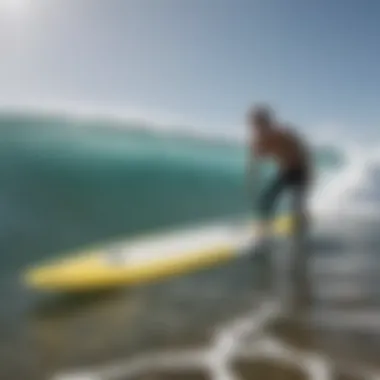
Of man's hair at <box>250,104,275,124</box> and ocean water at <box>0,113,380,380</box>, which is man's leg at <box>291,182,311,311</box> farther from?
man's hair at <box>250,104,275,124</box>

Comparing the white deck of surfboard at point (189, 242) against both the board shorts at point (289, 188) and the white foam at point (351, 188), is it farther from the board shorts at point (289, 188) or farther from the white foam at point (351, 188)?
the white foam at point (351, 188)

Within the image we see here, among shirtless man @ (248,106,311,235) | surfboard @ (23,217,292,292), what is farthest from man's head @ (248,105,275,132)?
surfboard @ (23,217,292,292)

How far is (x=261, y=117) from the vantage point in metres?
1.84

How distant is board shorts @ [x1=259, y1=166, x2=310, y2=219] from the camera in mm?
2008

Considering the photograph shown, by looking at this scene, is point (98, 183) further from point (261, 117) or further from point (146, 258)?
point (261, 117)

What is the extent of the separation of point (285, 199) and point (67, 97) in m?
0.71

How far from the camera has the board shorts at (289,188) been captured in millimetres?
2008

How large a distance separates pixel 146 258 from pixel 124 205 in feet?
0.55

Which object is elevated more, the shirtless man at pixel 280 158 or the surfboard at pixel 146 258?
the shirtless man at pixel 280 158

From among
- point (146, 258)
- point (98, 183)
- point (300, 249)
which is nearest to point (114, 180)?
point (98, 183)

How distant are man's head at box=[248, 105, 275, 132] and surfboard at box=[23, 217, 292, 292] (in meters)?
0.34

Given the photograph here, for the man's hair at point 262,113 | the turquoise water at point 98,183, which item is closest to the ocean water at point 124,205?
the turquoise water at point 98,183

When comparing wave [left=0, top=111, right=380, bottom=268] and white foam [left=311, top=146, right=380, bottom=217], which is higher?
wave [left=0, top=111, right=380, bottom=268]

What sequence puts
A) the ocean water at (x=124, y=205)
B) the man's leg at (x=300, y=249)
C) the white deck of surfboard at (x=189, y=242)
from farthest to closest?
the white deck of surfboard at (x=189, y=242) → the man's leg at (x=300, y=249) → the ocean water at (x=124, y=205)
